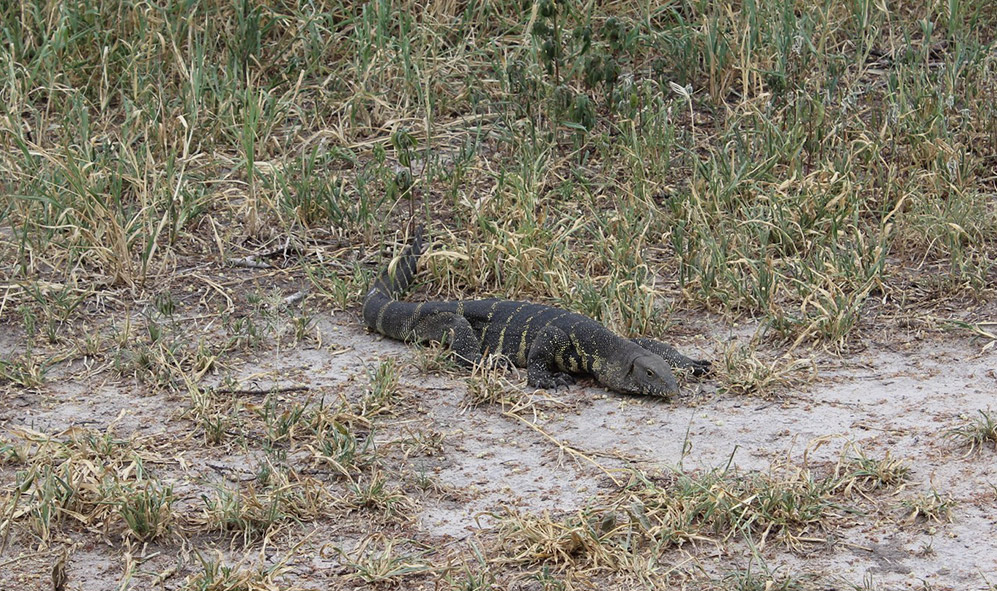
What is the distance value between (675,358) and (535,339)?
2.11 feet

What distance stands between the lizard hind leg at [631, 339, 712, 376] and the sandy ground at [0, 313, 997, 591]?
0.06m

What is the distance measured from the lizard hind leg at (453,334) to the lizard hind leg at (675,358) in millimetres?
759

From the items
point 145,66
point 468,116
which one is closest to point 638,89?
point 468,116

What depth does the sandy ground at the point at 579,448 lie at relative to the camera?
4.00 m

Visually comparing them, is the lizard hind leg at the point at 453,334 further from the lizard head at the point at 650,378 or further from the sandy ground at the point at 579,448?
the lizard head at the point at 650,378

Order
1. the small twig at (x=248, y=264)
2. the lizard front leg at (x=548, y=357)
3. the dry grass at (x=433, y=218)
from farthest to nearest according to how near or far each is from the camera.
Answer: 1. the small twig at (x=248, y=264)
2. the lizard front leg at (x=548, y=357)
3. the dry grass at (x=433, y=218)

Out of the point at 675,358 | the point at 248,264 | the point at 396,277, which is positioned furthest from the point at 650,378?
the point at 248,264

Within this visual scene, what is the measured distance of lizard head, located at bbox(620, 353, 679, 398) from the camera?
5.14 metres

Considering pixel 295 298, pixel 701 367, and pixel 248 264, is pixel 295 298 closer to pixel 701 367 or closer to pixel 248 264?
pixel 248 264

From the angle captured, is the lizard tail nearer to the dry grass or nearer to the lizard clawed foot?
the dry grass

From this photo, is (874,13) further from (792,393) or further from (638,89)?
(792,393)

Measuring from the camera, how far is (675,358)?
5.40 meters

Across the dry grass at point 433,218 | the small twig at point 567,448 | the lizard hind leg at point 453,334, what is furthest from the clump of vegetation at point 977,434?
the lizard hind leg at point 453,334

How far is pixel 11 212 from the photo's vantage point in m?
6.71
